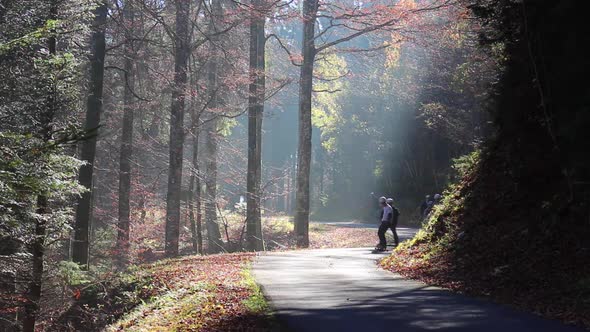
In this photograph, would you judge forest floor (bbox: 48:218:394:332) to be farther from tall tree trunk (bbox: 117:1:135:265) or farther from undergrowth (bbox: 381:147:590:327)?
tall tree trunk (bbox: 117:1:135:265)

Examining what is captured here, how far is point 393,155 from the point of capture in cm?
4638

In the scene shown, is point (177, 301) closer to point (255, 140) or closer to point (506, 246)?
point (506, 246)

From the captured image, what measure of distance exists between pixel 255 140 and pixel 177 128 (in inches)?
175

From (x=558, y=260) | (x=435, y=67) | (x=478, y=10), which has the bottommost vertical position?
(x=558, y=260)

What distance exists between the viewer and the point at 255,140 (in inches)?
1066

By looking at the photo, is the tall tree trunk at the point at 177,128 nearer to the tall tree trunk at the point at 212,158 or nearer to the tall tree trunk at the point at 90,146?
the tall tree trunk at the point at 90,146

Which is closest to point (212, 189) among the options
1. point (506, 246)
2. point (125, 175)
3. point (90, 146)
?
point (125, 175)

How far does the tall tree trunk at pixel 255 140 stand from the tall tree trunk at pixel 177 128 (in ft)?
11.1

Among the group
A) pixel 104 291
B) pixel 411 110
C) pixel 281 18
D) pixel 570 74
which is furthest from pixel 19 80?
pixel 411 110

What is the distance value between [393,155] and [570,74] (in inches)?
1422

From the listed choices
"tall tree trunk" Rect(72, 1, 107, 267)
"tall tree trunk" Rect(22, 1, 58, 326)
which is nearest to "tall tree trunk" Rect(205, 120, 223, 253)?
"tall tree trunk" Rect(72, 1, 107, 267)

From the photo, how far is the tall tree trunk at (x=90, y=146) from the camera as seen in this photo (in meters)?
19.7

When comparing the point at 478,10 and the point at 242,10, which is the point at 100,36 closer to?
the point at 242,10

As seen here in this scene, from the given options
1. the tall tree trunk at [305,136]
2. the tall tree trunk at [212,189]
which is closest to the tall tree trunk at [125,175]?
the tall tree trunk at [212,189]
